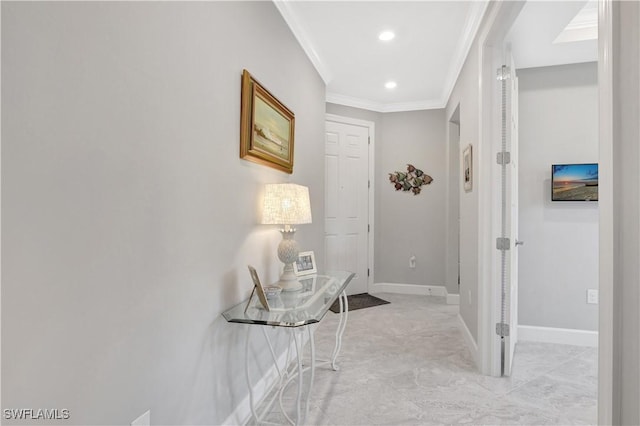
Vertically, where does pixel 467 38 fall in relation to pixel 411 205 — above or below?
above

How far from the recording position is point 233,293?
1.78 meters

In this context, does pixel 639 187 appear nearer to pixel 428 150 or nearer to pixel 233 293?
pixel 233 293

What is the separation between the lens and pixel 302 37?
280 cm

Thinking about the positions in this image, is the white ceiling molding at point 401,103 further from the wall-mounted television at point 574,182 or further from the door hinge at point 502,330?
the door hinge at point 502,330

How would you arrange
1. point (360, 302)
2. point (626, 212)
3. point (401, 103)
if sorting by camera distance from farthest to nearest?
point (401, 103), point (360, 302), point (626, 212)

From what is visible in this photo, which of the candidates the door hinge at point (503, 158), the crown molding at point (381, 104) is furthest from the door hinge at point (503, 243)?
the crown molding at point (381, 104)

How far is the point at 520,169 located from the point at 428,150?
1.69 meters

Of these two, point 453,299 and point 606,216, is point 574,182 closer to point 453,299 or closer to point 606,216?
point 453,299

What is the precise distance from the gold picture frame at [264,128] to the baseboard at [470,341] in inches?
76.8

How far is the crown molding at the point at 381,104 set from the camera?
174 inches

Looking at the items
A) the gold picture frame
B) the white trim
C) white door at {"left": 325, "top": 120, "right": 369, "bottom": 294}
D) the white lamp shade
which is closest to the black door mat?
white door at {"left": 325, "top": 120, "right": 369, "bottom": 294}

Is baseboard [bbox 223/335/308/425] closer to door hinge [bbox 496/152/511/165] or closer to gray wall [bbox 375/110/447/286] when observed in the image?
door hinge [bbox 496/152/511/165]

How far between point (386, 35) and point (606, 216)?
240cm

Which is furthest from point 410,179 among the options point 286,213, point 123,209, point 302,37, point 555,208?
point 123,209
